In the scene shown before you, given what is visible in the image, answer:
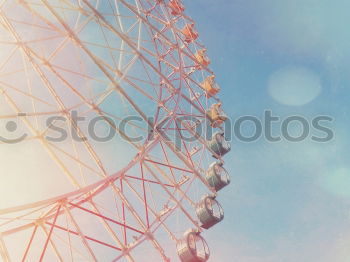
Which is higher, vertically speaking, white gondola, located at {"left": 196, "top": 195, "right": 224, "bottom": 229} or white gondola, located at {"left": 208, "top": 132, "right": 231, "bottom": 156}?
white gondola, located at {"left": 208, "top": 132, "right": 231, "bottom": 156}

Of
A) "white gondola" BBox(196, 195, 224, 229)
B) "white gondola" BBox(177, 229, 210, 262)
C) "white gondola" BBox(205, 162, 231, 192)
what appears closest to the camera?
"white gondola" BBox(177, 229, 210, 262)

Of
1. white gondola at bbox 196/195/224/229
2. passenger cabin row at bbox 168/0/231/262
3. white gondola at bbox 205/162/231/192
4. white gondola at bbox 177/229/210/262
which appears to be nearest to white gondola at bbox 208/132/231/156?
passenger cabin row at bbox 168/0/231/262

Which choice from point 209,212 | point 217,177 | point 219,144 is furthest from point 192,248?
point 219,144

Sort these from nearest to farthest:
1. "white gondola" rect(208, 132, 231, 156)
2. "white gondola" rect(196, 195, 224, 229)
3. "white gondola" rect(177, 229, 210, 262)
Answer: "white gondola" rect(177, 229, 210, 262) < "white gondola" rect(196, 195, 224, 229) < "white gondola" rect(208, 132, 231, 156)

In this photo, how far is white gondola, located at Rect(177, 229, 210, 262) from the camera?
14.5 m

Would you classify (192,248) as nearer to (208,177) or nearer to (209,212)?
(209,212)

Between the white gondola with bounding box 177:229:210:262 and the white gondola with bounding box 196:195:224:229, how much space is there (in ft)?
3.83

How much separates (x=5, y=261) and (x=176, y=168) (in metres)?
7.61

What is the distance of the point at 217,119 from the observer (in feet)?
70.8

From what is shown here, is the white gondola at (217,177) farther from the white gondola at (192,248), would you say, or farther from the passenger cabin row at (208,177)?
the white gondola at (192,248)

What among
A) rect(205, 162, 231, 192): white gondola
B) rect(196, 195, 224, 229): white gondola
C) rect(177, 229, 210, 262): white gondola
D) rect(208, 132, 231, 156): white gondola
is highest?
rect(208, 132, 231, 156): white gondola

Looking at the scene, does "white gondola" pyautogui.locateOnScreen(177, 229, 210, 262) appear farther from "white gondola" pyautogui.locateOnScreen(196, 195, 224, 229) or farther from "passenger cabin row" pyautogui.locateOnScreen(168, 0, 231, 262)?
"white gondola" pyautogui.locateOnScreen(196, 195, 224, 229)

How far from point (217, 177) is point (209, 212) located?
104 inches

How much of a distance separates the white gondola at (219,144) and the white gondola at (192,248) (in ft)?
21.3
